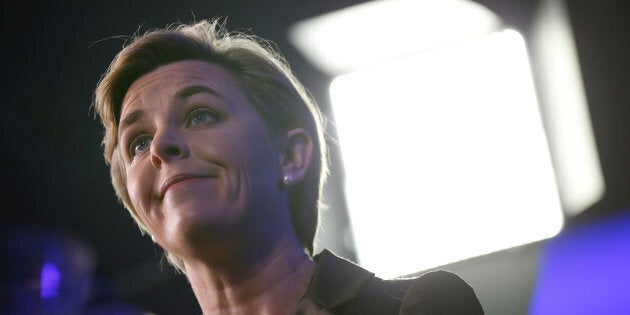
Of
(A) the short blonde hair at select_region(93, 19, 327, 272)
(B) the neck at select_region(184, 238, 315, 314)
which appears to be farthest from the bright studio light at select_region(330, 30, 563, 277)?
(B) the neck at select_region(184, 238, 315, 314)

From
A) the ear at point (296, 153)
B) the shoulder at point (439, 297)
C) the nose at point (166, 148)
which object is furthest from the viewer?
the ear at point (296, 153)

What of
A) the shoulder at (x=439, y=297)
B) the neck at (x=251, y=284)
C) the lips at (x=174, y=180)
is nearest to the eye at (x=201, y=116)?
the lips at (x=174, y=180)

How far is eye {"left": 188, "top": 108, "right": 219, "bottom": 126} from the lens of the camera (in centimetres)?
127

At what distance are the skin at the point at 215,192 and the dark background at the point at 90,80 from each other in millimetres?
668

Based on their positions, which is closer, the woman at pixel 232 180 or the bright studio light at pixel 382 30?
the woman at pixel 232 180

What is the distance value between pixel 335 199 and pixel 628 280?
0.68 m

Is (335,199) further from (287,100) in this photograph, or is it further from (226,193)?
(226,193)

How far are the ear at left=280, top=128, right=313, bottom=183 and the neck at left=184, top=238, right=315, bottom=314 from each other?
0.46 ft

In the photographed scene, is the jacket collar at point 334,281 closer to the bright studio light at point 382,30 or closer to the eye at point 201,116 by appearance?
the eye at point 201,116

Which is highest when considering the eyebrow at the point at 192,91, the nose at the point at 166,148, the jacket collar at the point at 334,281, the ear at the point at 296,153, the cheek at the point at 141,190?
the eyebrow at the point at 192,91

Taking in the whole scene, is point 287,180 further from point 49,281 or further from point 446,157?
point 49,281

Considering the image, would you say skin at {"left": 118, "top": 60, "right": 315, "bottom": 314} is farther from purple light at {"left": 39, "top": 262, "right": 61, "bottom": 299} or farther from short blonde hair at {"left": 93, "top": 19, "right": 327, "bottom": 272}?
purple light at {"left": 39, "top": 262, "right": 61, "bottom": 299}

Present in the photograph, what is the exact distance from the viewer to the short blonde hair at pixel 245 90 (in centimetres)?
134

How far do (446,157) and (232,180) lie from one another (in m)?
0.83
